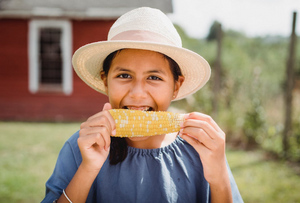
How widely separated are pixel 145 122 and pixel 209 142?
0.39 metres

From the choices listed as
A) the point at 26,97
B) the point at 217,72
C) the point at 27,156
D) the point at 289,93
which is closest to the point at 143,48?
the point at 289,93

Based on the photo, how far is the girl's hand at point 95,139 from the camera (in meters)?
1.48

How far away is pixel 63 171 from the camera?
1.65 metres

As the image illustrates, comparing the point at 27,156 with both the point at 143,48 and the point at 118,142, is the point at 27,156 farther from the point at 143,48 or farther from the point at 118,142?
the point at 143,48

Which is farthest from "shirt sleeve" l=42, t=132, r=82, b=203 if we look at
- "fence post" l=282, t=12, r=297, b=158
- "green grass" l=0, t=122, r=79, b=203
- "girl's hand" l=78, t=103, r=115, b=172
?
"fence post" l=282, t=12, r=297, b=158

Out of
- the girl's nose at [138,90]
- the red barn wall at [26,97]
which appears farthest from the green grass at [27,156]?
the girl's nose at [138,90]

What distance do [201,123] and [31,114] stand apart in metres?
10.2

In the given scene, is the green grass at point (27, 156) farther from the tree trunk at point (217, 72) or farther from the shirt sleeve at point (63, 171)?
the tree trunk at point (217, 72)

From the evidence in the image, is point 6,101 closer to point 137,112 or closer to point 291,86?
point 291,86

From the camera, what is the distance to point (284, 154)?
561 centimetres

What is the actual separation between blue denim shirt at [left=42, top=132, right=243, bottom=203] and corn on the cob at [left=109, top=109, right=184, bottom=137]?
0.19 meters

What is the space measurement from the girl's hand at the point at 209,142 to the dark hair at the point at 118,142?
0.42m

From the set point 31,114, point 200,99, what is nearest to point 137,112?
point 200,99

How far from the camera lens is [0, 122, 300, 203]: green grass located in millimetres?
4105
